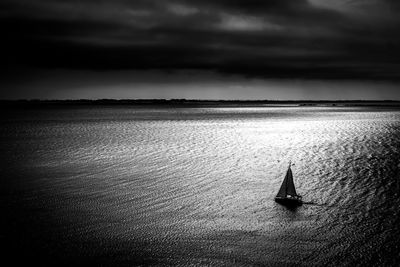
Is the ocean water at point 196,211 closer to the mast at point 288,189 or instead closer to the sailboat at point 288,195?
the sailboat at point 288,195

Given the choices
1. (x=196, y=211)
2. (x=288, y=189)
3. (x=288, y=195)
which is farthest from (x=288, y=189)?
(x=196, y=211)

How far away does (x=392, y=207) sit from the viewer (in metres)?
19.4

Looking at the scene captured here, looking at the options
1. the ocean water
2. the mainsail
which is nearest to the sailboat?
the mainsail

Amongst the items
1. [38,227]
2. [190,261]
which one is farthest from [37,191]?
[190,261]

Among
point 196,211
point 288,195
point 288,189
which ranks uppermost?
point 288,189

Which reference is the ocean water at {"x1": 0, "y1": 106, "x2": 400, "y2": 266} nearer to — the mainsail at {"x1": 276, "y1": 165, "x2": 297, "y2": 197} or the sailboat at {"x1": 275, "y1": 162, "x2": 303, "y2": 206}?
the sailboat at {"x1": 275, "y1": 162, "x2": 303, "y2": 206}

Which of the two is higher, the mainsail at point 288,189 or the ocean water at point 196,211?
the mainsail at point 288,189

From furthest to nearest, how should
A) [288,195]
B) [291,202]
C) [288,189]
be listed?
[288,189]
[288,195]
[291,202]

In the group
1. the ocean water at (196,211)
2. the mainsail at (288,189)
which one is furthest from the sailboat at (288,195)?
the ocean water at (196,211)

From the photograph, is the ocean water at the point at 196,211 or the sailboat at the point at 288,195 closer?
the ocean water at the point at 196,211

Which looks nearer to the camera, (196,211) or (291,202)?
(196,211)

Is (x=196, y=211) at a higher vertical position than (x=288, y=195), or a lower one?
lower

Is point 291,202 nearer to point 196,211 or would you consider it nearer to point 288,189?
point 288,189

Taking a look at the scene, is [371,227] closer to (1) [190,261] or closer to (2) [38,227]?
(1) [190,261]
